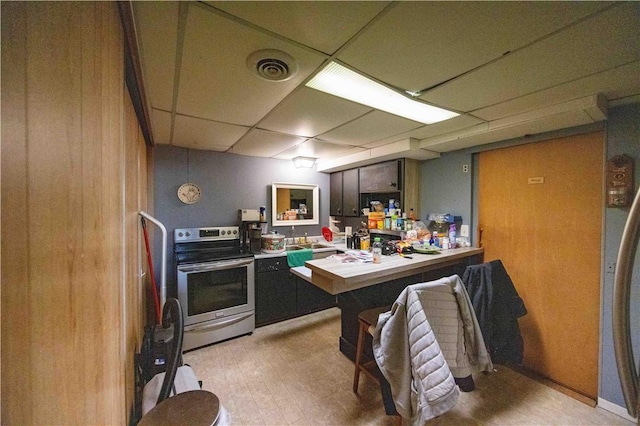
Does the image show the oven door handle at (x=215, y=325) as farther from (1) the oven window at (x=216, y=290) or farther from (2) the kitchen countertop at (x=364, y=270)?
(2) the kitchen countertop at (x=364, y=270)

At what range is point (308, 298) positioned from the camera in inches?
126

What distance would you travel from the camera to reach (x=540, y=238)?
2125mm

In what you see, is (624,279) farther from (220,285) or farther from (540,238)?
(220,285)

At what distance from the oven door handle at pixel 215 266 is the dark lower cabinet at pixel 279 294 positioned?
209 millimetres

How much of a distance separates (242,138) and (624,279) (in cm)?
270

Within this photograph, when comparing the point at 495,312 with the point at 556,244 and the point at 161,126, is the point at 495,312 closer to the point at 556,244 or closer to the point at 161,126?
the point at 556,244

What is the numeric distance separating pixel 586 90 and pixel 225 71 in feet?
7.04

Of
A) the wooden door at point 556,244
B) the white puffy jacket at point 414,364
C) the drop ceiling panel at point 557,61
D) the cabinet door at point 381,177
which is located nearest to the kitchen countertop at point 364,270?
the white puffy jacket at point 414,364

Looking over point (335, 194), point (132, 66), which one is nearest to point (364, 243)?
point (335, 194)

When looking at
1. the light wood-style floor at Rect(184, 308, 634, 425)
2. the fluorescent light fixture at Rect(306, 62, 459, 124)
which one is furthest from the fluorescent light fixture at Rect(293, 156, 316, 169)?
the light wood-style floor at Rect(184, 308, 634, 425)

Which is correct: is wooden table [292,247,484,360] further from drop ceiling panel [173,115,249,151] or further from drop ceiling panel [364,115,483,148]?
drop ceiling panel [173,115,249,151]

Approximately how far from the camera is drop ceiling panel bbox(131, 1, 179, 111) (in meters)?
0.89

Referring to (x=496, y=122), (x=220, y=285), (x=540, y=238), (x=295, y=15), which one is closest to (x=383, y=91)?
(x=295, y=15)

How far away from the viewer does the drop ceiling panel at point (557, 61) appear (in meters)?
0.97
